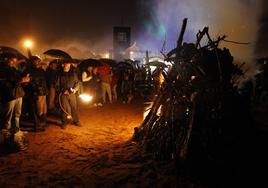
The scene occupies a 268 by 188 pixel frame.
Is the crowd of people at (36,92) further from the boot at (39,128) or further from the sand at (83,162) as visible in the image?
the sand at (83,162)

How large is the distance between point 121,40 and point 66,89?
51.4m

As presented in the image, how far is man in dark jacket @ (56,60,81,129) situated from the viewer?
9.10 m

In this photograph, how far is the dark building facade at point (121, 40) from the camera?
→ 59.0 m

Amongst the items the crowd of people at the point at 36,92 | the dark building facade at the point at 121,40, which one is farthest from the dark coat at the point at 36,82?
the dark building facade at the point at 121,40

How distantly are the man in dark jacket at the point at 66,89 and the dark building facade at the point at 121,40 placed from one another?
1984 inches

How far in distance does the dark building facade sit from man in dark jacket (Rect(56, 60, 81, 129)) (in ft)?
165

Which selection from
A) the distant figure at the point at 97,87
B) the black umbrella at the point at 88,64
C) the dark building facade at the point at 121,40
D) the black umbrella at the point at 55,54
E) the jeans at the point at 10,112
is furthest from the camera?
the dark building facade at the point at 121,40

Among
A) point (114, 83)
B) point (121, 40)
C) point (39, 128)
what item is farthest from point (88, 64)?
point (121, 40)

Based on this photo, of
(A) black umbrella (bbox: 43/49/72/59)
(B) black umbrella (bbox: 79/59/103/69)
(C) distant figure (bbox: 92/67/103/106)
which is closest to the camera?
(A) black umbrella (bbox: 43/49/72/59)

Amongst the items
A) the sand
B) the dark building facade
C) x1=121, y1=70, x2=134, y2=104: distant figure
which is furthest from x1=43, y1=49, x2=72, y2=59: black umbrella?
the dark building facade

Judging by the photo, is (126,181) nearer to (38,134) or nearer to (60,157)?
(60,157)

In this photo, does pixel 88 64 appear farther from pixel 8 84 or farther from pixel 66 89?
pixel 8 84

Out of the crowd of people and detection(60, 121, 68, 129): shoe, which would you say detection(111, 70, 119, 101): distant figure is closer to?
the crowd of people

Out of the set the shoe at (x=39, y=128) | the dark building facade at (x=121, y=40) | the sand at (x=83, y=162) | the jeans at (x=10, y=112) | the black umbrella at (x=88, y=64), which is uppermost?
the dark building facade at (x=121, y=40)
